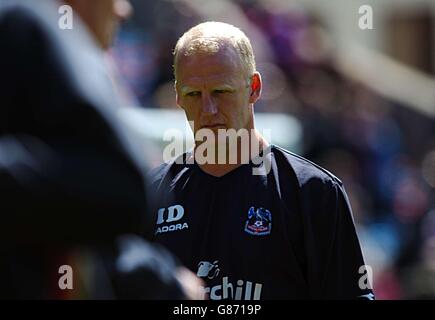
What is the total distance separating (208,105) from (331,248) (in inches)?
26.8

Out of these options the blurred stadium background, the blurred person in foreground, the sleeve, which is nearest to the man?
the sleeve

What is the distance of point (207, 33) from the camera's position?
4051 mm

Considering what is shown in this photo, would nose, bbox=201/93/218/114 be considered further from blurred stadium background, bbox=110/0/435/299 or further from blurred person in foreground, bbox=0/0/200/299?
blurred stadium background, bbox=110/0/435/299

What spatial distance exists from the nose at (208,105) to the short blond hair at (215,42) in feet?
0.55

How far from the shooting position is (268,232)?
3900mm

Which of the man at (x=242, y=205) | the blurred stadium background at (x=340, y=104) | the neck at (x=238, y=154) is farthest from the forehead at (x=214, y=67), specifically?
the blurred stadium background at (x=340, y=104)

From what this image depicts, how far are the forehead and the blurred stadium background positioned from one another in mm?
4562

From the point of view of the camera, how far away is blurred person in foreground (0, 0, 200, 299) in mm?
1857

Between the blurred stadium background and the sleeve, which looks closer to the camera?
the sleeve

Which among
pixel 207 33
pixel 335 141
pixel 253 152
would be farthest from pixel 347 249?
pixel 335 141

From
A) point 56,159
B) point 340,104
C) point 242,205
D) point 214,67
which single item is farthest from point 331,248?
point 340,104

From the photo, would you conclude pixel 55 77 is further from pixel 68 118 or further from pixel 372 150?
pixel 372 150

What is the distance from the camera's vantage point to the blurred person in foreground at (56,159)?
1.86m

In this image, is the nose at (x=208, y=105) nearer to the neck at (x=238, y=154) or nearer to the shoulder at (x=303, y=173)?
the neck at (x=238, y=154)
